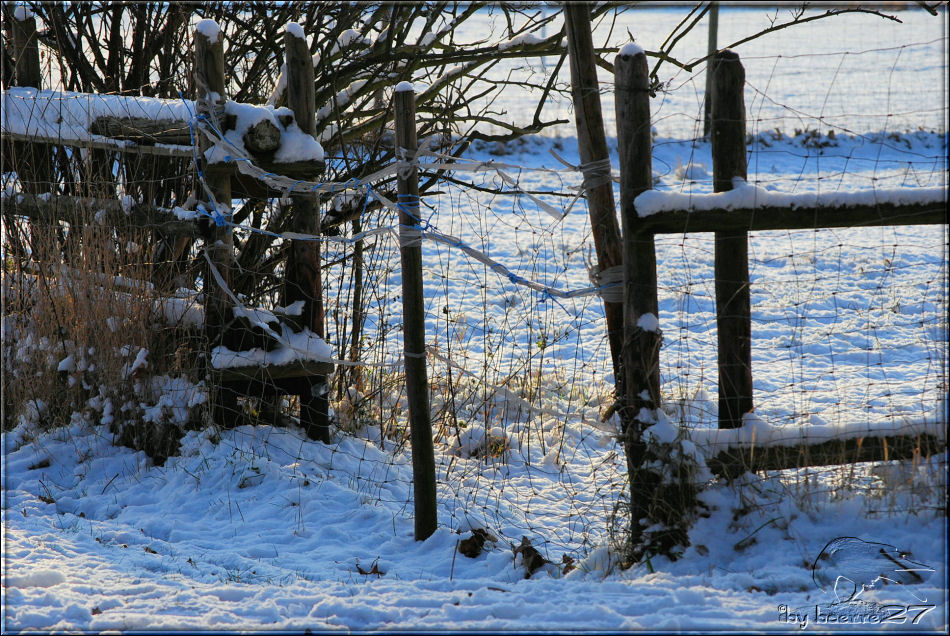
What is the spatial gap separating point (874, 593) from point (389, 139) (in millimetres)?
4265

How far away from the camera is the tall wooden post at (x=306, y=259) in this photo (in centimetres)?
409

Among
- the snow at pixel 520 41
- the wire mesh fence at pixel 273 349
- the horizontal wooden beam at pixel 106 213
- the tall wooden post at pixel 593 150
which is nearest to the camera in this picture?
the tall wooden post at pixel 593 150

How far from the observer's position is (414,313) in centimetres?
349

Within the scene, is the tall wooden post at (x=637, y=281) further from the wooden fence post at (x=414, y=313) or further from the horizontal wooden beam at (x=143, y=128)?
the horizontal wooden beam at (x=143, y=128)

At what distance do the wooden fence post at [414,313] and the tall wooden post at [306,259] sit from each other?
2.92 feet

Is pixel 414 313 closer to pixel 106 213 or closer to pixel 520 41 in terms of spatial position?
pixel 106 213

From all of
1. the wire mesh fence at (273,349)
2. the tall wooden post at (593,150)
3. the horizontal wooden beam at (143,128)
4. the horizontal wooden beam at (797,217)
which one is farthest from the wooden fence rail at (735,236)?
the horizontal wooden beam at (143,128)

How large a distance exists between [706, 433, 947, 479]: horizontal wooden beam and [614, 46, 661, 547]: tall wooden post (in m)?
0.31

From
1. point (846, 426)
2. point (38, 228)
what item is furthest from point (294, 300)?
point (846, 426)

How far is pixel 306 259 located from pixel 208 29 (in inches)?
51.7

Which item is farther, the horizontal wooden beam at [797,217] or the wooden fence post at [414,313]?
the wooden fence post at [414,313]

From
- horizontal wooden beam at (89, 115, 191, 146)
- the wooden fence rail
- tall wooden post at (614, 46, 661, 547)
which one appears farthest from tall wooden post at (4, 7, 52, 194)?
the wooden fence rail

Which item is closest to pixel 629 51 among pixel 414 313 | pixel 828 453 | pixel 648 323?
pixel 648 323

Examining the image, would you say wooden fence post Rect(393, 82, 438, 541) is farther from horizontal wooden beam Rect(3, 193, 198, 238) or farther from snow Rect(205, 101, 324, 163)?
horizontal wooden beam Rect(3, 193, 198, 238)
